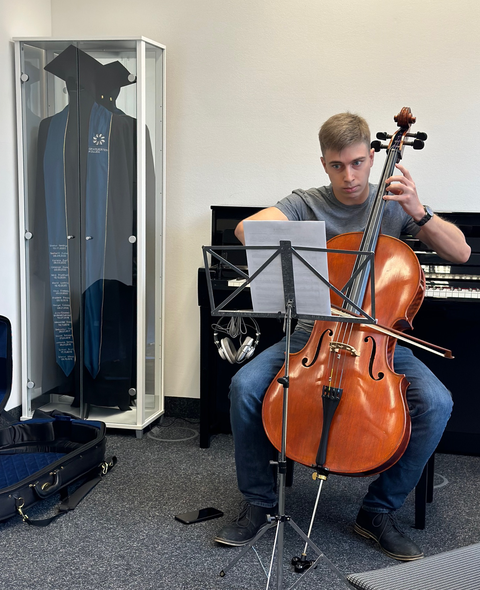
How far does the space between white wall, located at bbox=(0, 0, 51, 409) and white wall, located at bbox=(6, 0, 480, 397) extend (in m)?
0.26

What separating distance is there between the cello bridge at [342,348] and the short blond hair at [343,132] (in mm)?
662

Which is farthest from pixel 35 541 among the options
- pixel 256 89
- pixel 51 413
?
pixel 256 89

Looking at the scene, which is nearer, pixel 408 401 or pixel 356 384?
pixel 356 384

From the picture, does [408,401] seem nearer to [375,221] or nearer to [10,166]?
[375,221]

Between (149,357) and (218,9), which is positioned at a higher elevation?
(218,9)

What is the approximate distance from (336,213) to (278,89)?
100 centimetres

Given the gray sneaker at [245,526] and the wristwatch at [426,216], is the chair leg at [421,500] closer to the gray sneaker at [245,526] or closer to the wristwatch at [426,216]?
the gray sneaker at [245,526]

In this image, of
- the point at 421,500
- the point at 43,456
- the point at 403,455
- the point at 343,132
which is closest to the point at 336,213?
the point at 343,132

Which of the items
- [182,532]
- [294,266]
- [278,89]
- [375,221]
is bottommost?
[182,532]

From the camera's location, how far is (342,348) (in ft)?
5.54

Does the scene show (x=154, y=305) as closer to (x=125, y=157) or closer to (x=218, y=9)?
(x=125, y=157)

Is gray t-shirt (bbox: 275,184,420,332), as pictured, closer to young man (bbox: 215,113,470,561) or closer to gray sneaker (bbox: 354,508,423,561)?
young man (bbox: 215,113,470,561)

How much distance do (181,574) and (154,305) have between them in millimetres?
1445

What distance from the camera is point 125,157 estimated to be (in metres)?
2.76
